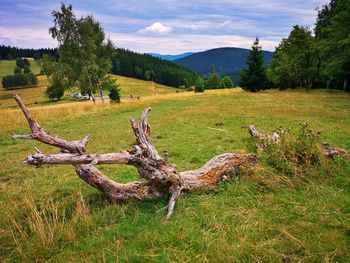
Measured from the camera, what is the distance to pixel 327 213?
4348mm

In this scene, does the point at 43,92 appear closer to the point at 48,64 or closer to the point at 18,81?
the point at 18,81

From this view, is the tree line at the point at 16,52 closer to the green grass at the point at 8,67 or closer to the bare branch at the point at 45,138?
the green grass at the point at 8,67

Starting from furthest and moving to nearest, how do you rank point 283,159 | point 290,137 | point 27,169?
point 27,169, point 290,137, point 283,159

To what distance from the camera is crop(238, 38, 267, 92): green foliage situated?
46000 millimetres

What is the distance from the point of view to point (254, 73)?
1821 inches

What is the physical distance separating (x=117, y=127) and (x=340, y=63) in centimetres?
2888

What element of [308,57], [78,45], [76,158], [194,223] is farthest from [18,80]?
[194,223]

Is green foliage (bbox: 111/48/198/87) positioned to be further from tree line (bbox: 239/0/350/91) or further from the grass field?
tree line (bbox: 239/0/350/91)

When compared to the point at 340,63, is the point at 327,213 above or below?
below

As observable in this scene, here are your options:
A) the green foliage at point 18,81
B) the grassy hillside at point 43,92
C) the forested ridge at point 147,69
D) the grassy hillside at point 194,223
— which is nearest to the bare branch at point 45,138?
the grassy hillside at point 194,223

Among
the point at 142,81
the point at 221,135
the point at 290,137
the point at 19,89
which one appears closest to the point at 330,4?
the point at 221,135

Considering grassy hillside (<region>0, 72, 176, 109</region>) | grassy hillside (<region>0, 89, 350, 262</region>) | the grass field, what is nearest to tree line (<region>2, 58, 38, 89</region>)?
grassy hillside (<region>0, 72, 176, 109</region>)

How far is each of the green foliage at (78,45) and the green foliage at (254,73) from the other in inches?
925

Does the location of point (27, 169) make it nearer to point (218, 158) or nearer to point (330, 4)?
point (218, 158)
